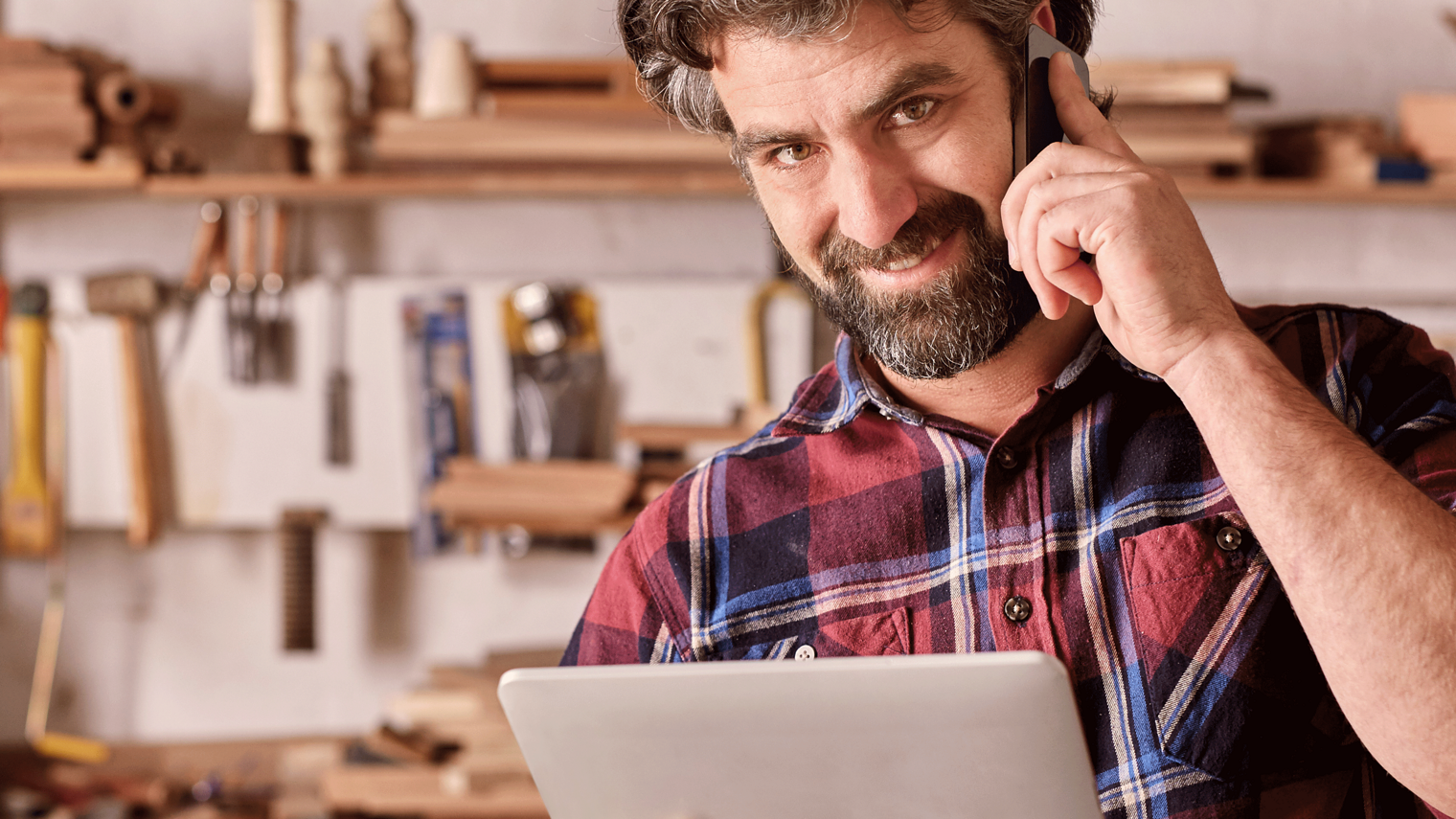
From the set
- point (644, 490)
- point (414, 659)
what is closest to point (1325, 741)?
point (644, 490)

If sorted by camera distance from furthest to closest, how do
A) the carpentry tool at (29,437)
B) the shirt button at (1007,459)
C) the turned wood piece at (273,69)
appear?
the carpentry tool at (29,437) < the turned wood piece at (273,69) < the shirt button at (1007,459)

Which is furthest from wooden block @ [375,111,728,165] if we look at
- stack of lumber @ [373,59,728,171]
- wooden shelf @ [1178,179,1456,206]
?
wooden shelf @ [1178,179,1456,206]

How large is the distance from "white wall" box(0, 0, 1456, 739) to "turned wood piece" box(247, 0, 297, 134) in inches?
6.9

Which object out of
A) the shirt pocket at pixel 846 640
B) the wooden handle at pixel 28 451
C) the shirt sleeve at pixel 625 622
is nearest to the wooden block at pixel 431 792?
the wooden handle at pixel 28 451

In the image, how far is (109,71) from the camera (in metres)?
2.30

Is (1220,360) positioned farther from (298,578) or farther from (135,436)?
(135,436)

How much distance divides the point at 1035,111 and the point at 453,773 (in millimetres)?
1802

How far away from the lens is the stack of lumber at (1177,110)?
2.13 m

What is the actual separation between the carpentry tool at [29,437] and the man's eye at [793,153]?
2011mm

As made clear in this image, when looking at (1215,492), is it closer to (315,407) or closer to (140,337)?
(315,407)

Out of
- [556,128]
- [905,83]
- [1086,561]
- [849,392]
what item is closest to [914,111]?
[905,83]

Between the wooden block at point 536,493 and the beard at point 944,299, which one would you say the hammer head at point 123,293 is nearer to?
the wooden block at point 536,493

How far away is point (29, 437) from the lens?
235cm

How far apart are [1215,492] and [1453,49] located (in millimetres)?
2083
